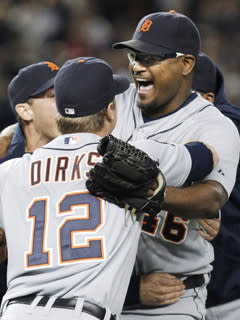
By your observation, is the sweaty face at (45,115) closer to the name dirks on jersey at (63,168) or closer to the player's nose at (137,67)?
the player's nose at (137,67)

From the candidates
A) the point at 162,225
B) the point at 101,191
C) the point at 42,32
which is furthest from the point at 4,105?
the point at 101,191

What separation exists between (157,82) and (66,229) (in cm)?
91

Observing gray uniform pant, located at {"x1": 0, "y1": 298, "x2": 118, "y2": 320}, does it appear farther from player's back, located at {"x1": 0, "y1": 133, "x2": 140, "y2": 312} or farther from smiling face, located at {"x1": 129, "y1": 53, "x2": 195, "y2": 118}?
smiling face, located at {"x1": 129, "y1": 53, "x2": 195, "y2": 118}

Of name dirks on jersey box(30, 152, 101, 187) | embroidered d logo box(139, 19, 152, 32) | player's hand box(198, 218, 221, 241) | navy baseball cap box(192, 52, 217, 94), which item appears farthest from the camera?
navy baseball cap box(192, 52, 217, 94)

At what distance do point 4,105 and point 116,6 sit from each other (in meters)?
3.24

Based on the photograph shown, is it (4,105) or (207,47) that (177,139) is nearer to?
(4,105)

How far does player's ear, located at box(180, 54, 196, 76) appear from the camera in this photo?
2.71m

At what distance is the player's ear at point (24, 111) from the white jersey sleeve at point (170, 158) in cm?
137

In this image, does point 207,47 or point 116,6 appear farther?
point 116,6

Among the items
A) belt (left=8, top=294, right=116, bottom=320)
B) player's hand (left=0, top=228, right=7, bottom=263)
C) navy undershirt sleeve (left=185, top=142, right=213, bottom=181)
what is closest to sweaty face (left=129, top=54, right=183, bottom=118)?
navy undershirt sleeve (left=185, top=142, right=213, bottom=181)

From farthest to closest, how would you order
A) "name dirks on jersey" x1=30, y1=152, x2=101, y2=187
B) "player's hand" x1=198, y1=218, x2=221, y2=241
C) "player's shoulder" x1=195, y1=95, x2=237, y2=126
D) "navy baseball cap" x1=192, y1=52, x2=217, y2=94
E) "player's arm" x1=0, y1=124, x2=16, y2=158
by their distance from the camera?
"navy baseball cap" x1=192, y1=52, x2=217, y2=94, "player's arm" x1=0, y1=124, x2=16, y2=158, "player's hand" x1=198, y1=218, x2=221, y2=241, "player's shoulder" x1=195, y1=95, x2=237, y2=126, "name dirks on jersey" x1=30, y1=152, x2=101, y2=187

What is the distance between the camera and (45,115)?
338 cm

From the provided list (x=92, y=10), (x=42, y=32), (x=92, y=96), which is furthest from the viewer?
(x=92, y=10)

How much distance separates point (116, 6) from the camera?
344 inches
